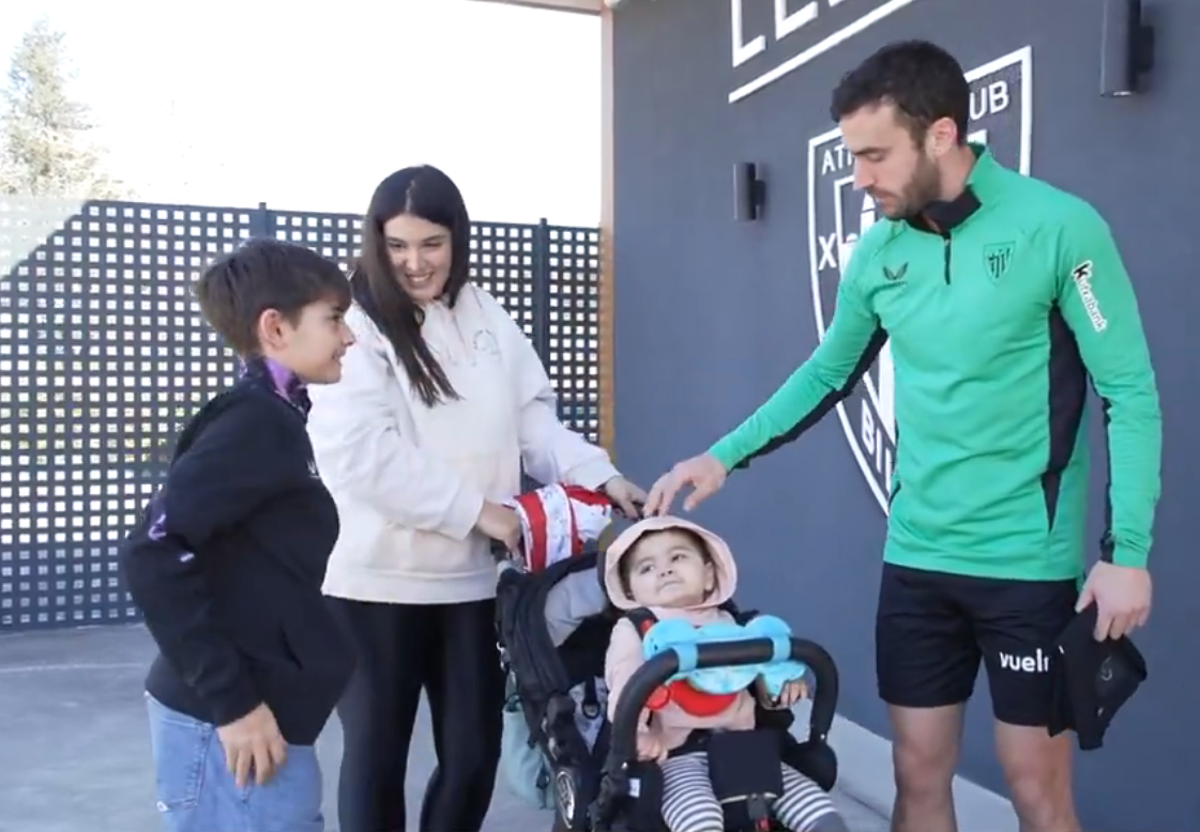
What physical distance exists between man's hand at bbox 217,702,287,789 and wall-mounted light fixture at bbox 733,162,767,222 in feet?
10.9

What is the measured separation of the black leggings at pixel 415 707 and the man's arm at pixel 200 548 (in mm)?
694

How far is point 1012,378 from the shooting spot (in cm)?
208

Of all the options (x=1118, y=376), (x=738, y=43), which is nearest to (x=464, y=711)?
(x=1118, y=376)

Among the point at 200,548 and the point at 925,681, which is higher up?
the point at 200,548

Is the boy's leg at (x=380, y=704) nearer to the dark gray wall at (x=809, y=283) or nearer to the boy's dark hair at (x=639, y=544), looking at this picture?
the boy's dark hair at (x=639, y=544)

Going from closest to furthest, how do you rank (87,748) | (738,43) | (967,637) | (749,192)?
(967,637) < (87,748) < (749,192) < (738,43)

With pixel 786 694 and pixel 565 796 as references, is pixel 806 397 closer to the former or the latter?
pixel 786 694

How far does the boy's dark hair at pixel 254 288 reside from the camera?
6.66 feet

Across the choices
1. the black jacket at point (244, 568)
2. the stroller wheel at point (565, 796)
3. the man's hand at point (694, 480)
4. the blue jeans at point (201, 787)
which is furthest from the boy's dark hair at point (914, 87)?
the blue jeans at point (201, 787)

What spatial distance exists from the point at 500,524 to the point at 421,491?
0.61ft

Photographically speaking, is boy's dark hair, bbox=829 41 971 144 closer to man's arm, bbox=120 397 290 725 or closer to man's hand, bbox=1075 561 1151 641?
man's hand, bbox=1075 561 1151 641

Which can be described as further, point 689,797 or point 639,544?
point 639,544

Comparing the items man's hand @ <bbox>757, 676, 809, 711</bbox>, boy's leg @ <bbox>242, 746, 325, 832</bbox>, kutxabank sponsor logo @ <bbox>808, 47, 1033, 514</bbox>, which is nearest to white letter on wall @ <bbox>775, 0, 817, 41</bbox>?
kutxabank sponsor logo @ <bbox>808, 47, 1033, 514</bbox>

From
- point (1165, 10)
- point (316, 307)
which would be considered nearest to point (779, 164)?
point (1165, 10)
